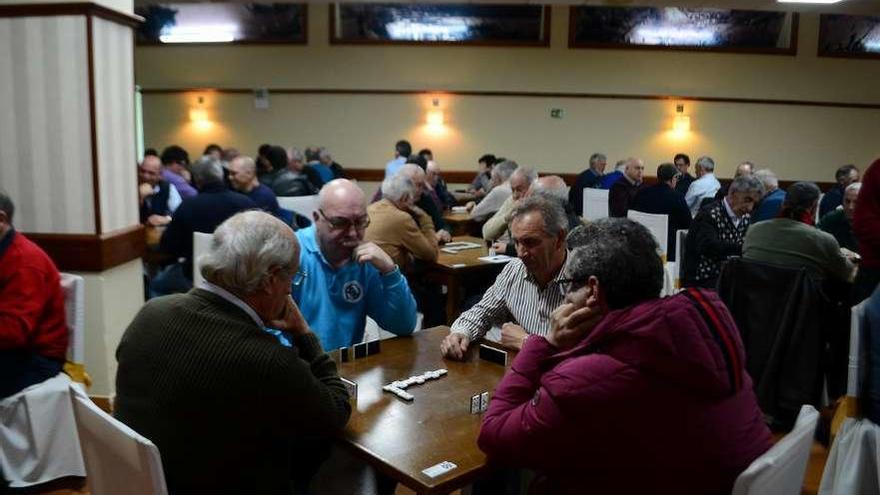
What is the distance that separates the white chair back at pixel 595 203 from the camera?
282 inches

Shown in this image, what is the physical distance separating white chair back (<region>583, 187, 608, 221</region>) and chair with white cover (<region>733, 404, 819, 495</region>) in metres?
5.60

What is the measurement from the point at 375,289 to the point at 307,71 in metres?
8.73

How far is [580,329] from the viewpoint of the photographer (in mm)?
1645

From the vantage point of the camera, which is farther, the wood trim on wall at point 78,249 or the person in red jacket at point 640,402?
the wood trim on wall at point 78,249

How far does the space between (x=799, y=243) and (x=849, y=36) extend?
8809 millimetres

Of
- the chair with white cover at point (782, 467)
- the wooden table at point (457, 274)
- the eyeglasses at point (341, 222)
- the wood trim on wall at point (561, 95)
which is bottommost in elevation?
the wooden table at point (457, 274)

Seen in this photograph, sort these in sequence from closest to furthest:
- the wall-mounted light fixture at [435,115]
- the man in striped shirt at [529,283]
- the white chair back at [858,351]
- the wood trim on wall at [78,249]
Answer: the white chair back at [858,351] → the man in striped shirt at [529,283] → the wood trim on wall at [78,249] → the wall-mounted light fixture at [435,115]

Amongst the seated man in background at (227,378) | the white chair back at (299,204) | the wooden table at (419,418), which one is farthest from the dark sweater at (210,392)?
the white chair back at (299,204)

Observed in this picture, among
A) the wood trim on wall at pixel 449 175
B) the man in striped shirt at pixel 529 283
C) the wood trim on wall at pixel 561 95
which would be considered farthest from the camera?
the wood trim on wall at pixel 449 175

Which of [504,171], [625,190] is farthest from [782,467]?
[625,190]

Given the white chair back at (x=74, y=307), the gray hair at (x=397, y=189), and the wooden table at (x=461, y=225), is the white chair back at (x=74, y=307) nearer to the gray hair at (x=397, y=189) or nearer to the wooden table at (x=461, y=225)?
the gray hair at (x=397, y=189)

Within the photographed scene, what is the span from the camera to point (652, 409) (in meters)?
1.41

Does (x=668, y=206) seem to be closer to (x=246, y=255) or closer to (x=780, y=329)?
(x=780, y=329)

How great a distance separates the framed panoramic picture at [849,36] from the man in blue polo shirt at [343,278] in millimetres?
10300
